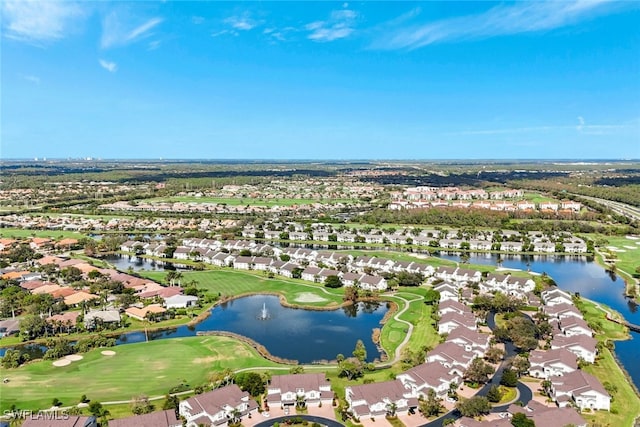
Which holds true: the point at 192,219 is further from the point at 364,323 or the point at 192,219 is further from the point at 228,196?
the point at 364,323

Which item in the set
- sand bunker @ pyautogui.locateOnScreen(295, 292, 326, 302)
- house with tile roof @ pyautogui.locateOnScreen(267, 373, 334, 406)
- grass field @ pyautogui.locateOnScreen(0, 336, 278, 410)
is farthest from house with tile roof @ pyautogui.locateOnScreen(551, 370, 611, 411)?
sand bunker @ pyautogui.locateOnScreen(295, 292, 326, 302)

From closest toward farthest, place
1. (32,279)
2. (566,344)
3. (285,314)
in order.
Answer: (566,344) → (285,314) → (32,279)

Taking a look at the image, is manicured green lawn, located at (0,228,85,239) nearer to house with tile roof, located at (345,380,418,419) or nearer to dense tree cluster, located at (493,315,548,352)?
house with tile roof, located at (345,380,418,419)

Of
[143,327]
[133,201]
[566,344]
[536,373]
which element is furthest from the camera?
[133,201]

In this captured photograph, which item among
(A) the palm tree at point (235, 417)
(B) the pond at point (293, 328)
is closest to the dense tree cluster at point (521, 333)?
(B) the pond at point (293, 328)

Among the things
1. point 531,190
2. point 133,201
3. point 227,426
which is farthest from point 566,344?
point 531,190
